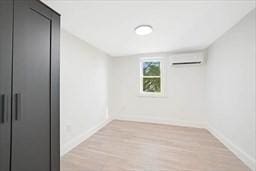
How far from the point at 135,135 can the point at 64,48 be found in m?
2.30

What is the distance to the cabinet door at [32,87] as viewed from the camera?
1056 mm

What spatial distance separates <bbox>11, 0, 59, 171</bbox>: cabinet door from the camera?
1056mm

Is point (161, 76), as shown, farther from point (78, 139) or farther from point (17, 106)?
point (17, 106)

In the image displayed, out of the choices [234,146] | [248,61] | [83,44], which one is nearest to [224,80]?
[248,61]

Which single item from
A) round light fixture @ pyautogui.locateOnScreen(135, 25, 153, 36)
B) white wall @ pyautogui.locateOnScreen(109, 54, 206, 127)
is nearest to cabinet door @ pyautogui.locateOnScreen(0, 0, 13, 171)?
round light fixture @ pyautogui.locateOnScreen(135, 25, 153, 36)

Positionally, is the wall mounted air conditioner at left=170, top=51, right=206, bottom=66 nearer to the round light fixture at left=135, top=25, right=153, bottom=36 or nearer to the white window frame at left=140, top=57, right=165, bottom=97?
the white window frame at left=140, top=57, right=165, bottom=97

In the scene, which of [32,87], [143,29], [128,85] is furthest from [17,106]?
[128,85]

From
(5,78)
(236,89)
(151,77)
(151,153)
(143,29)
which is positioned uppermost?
(143,29)

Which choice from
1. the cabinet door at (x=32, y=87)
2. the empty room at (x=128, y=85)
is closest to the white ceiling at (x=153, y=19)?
the empty room at (x=128, y=85)

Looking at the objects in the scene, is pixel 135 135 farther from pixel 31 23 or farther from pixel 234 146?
pixel 31 23

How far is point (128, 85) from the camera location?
4.30 metres

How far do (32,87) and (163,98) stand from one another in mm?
3401

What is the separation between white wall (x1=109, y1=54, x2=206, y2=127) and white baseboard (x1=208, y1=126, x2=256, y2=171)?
2.62 feet

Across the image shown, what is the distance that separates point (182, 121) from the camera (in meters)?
3.78
